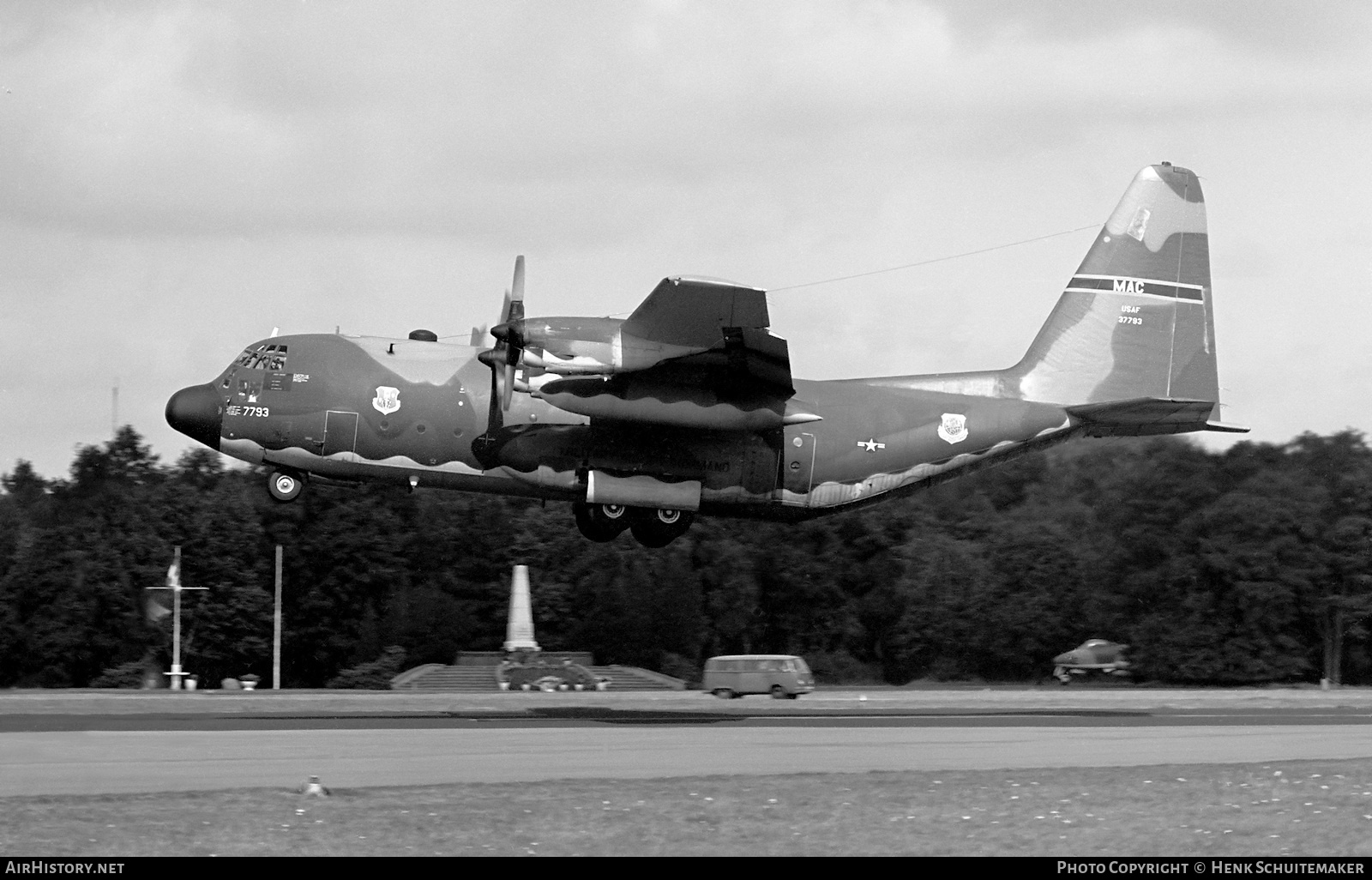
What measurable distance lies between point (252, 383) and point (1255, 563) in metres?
37.5

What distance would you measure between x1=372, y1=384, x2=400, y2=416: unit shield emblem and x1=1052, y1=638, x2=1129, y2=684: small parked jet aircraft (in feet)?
130

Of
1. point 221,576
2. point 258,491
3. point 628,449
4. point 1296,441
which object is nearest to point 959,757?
point 628,449

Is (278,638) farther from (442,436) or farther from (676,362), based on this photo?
(676,362)

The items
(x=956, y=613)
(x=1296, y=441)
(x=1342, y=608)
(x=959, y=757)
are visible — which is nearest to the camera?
(x=959, y=757)

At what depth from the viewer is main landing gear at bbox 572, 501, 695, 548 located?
26.2 m

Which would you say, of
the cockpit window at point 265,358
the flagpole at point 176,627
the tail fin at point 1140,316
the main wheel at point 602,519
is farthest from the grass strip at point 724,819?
the flagpole at point 176,627

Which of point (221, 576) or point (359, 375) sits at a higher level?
point (359, 375)

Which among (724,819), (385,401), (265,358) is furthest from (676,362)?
(724,819)

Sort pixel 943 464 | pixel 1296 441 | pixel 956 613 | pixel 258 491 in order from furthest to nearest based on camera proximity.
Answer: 1. pixel 258 491
2. pixel 956 613
3. pixel 1296 441
4. pixel 943 464

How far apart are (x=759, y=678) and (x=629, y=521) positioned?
1354 centimetres

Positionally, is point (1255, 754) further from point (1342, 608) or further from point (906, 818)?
point (1342, 608)

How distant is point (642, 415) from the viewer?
2459 centimetres

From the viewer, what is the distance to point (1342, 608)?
50.9 m

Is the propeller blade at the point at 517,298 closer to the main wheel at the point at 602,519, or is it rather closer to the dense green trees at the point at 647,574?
the main wheel at the point at 602,519
